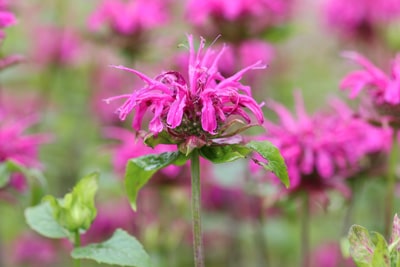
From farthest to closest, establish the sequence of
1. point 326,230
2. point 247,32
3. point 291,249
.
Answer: point 326,230, point 291,249, point 247,32

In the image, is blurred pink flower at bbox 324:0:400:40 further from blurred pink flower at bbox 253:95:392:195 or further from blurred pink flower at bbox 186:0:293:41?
blurred pink flower at bbox 253:95:392:195

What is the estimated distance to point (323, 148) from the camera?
4.08 feet

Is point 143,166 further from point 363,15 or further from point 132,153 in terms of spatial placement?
point 363,15

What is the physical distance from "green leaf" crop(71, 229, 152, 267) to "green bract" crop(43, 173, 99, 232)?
40 millimetres

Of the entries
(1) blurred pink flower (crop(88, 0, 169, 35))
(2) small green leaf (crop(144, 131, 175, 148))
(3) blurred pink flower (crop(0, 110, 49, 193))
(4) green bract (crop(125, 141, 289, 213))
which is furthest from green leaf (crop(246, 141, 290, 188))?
(1) blurred pink flower (crop(88, 0, 169, 35))

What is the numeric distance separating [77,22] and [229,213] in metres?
1.17

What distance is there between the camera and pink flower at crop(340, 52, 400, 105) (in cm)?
108

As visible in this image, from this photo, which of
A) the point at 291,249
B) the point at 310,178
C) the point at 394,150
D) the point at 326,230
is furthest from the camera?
the point at 326,230

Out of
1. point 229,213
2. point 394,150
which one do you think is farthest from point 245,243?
point 394,150

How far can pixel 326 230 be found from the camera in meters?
2.21

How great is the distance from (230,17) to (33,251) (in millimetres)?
844

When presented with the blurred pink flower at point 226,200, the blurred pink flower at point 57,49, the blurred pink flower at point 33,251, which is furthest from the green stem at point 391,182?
the blurred pink flower at point 57,49

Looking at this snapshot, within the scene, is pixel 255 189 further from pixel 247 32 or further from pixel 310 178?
pixel 247 32

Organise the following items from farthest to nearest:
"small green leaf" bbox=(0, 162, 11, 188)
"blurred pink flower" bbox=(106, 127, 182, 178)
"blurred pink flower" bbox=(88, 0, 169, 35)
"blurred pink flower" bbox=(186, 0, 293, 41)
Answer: "blurred pink flower" bbox=(88, 0, 169, 35) < "blurred pink flower" bbox=(186, 0, 293, 41) < "blurred pink flower" bbox=(106, 127, 182, 178) < "small green leaf" bbox=(0, 162, 11, 188)
